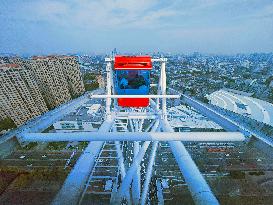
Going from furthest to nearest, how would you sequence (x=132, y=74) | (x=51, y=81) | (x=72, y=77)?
1. (x=72, y=77)
2. (x=51, y=81)
3. (x=132, y=74)

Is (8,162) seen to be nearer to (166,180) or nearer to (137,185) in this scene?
(166,180)

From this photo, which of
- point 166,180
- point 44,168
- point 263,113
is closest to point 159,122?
point 166,180

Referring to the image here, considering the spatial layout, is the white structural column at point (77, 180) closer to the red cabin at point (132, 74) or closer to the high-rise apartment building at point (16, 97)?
the red cabin at point (132, 74)

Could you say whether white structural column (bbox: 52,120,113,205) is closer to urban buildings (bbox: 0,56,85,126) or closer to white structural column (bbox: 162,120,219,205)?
white structural column (bbox: 162,120,219,205)

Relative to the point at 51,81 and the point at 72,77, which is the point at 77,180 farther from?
the point at 72,77

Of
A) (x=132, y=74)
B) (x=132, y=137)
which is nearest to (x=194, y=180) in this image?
(x=132, y=137)
